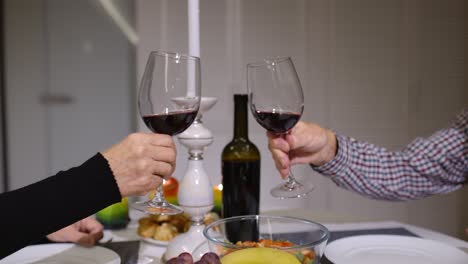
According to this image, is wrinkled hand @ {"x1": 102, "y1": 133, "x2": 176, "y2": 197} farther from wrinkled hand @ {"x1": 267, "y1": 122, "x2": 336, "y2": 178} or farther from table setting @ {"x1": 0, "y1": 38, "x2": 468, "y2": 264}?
wrinkled hand @ {"x1": 267, "y1": 122, "x2": 336, "y2": 178}

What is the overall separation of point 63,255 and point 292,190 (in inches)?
17.5

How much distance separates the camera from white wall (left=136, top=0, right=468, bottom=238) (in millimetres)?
2734

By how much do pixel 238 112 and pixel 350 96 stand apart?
217 cm

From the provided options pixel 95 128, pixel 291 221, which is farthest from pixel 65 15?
pixel 291 221

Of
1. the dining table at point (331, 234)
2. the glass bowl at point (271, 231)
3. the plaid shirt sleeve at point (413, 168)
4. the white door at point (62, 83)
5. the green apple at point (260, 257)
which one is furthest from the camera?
the white door at point (62, 83)

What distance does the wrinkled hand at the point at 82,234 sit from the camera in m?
0.86

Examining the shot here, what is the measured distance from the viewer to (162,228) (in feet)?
3.03

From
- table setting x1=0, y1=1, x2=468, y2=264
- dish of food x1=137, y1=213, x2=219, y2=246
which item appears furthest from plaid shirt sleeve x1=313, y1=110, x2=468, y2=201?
dish of food x1=137, y1=213, x2=219, y2=246

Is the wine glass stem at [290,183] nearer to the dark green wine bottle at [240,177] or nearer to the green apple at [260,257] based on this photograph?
the dark green wine bottle at [240,177]

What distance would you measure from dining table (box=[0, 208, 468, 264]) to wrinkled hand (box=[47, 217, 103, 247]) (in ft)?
0.14

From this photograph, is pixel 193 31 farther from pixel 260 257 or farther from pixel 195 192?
pixel 260 257

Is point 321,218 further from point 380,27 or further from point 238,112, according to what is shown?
point 380,27

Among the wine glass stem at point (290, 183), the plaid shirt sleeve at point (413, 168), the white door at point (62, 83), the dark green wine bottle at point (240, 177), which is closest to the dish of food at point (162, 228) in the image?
the dark green wine bottle at point (240, 177)

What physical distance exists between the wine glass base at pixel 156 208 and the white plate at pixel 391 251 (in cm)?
27
